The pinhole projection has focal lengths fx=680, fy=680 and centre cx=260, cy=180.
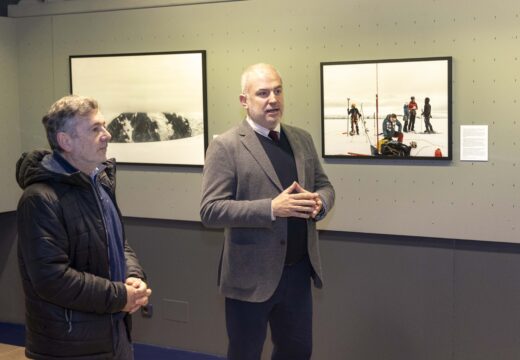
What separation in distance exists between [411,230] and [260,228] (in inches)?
47.9

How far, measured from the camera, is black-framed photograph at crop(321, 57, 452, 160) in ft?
11.9

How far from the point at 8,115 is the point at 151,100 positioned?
1164mm

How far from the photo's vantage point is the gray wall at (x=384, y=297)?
3664mm

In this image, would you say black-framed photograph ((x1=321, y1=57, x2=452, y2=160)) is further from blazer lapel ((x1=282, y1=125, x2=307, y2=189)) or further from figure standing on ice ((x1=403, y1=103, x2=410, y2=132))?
blazer lapel ((x1=282, y1=125, x2=307, y2=189))

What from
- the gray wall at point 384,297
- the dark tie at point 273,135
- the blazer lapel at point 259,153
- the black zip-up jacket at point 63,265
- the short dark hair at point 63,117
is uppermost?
the short dark hair at point 63,117

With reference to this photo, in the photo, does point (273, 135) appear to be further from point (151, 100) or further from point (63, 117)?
point (151, 100)

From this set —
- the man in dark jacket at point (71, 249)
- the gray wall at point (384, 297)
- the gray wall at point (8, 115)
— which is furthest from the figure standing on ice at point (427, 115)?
the gray wall at point (8, 115)

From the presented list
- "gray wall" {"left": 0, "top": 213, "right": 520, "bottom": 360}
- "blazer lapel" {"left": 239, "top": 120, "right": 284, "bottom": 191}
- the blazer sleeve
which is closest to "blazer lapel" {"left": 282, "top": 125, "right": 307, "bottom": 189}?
"blazer lapel" {"left": 239, "top": 120, "right": 284, "bottom": 191}

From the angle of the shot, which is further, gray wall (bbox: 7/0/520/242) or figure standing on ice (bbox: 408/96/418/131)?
figure standing on ice (bbox: 408/96/418/131)

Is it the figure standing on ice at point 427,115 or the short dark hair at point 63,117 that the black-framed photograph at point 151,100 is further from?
the short dark hair at point 63,117

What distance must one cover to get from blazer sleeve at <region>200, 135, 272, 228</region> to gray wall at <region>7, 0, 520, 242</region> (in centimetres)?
116

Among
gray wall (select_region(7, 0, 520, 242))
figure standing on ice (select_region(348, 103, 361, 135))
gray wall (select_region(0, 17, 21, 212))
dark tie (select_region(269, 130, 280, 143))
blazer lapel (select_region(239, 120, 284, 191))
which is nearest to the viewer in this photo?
blazer lapel (select_region(239, 120, 284, 191))

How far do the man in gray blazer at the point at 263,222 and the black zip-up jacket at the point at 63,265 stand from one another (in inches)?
26.6

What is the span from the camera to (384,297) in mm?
3910
